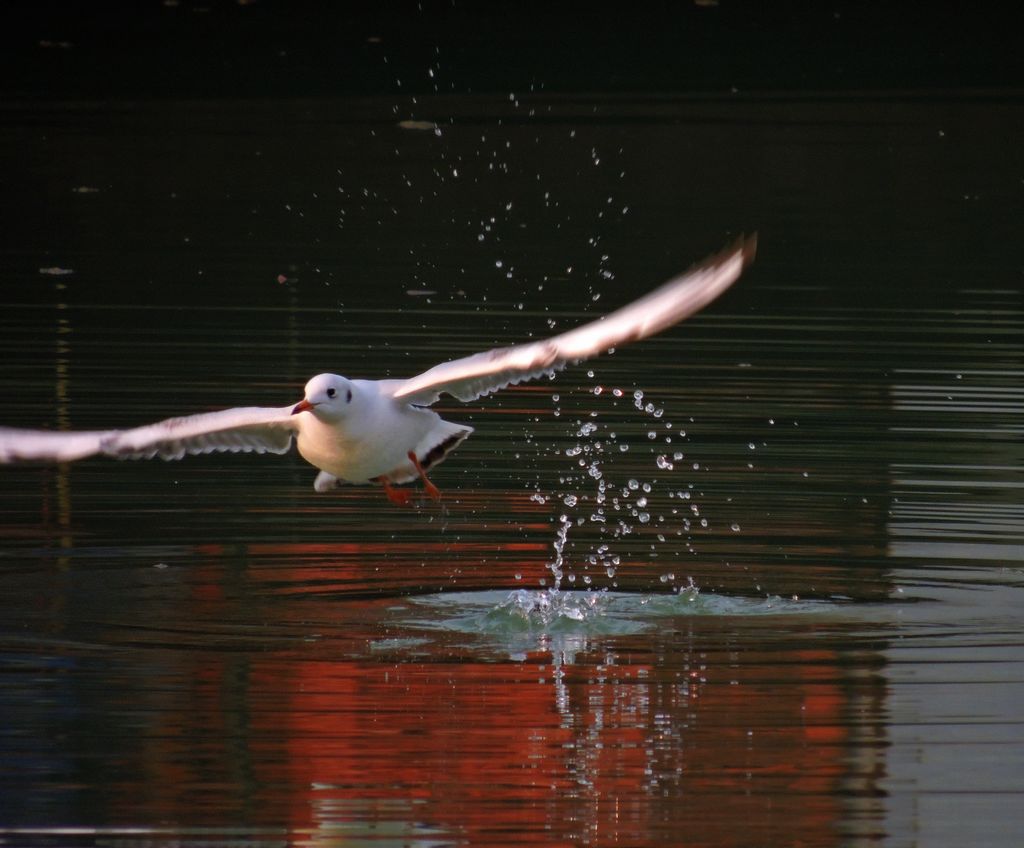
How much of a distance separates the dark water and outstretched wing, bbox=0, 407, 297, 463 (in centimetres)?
53

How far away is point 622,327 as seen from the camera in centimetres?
945

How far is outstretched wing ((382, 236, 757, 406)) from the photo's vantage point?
367 inches

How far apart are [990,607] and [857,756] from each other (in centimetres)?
227

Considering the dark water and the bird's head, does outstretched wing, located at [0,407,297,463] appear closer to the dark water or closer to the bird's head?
the bird's head

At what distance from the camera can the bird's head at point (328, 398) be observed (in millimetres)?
10195

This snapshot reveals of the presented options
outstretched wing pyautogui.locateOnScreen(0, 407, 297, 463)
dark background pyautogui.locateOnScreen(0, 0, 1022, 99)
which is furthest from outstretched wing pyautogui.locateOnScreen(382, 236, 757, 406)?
dark background pyautogui.locateOnScreen(0, 0, 1022, 99)

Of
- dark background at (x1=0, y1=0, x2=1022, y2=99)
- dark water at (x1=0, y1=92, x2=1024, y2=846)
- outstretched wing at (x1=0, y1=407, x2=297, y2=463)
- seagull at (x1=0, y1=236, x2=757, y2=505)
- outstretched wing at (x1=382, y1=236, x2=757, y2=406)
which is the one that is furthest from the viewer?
dark background at (x1=0, y1=0, x2=1022, y2=99)

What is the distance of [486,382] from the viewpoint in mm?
10305

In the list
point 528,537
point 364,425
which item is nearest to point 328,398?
point 364,425

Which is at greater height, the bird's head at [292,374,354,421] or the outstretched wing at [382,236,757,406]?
the outstretched wing at [382,236,757,406]

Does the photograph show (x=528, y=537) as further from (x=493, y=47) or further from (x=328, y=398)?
(x=493, y=47)

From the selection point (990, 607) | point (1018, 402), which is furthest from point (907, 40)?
point (990, 607)

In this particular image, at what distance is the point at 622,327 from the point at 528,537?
2.52 meters

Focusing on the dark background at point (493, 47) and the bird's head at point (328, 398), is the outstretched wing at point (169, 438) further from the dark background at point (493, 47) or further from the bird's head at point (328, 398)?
the dark background at point (493, 47)
